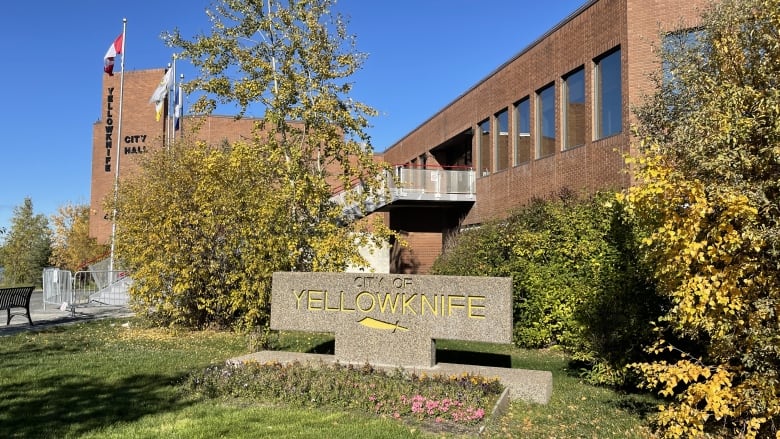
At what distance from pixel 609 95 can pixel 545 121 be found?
3.61 metres

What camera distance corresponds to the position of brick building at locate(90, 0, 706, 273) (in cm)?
1489

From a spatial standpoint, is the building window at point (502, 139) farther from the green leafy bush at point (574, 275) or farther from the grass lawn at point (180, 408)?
the grass lawn at point (180, 408)

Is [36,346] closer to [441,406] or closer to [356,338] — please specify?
[356,338]

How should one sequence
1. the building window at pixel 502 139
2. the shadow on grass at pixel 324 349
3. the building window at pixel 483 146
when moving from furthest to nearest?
the building window at pixel 483 146 → the building window at pixel 502 139 → the shadow on grass at pixel 324 349

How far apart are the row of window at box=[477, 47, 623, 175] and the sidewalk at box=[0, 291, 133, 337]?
13.8 m

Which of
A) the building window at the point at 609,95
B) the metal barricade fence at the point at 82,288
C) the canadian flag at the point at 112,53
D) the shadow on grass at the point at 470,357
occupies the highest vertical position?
the canadian flag at the point at 112,53

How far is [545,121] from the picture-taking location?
19562mm

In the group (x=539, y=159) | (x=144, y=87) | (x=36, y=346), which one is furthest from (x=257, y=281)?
(x=144, y=87)

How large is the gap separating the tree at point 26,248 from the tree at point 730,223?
47603mm

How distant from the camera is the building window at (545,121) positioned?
19109 mm

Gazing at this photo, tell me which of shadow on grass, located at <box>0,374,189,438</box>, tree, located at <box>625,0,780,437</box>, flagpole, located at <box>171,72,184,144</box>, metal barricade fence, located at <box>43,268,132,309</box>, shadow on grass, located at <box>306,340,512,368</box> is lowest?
shadow on grass, located at <box>0,374,189,438</box>

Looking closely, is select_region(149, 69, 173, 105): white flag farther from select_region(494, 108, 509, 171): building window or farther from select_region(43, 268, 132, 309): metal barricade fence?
select_region(494, 108, 509, 171): building window

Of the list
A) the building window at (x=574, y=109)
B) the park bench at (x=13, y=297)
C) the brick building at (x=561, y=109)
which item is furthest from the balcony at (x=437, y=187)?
the park bench at (x=13, y=297)

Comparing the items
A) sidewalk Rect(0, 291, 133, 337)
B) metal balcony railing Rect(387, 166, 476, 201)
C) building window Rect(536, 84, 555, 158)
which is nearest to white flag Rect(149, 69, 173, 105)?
sidewalk Rect(0, 291, 133, 337)
